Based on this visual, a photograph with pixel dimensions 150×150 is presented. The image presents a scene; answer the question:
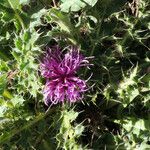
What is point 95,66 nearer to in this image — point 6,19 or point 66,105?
point 66,105

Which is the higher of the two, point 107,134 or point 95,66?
point 95,66

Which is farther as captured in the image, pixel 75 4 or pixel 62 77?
pixel 62 77

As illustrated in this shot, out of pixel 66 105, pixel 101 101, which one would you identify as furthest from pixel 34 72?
pixel 101 101

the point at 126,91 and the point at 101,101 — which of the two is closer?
the point at 126,91

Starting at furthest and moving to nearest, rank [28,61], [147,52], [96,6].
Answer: [147,52], [96,6], [28,61]

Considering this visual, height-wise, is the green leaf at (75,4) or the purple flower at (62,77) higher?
the green leaf at (75,4)

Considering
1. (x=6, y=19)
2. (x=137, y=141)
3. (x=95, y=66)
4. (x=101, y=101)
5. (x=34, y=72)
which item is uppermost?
(x=6, y=19)

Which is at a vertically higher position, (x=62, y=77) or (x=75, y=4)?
(x=75, y=4)

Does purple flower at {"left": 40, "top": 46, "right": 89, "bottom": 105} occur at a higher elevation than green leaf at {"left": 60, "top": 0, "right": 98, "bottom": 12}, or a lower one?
lower
